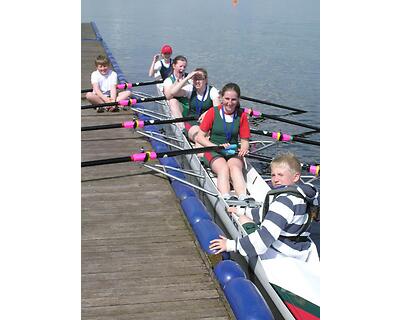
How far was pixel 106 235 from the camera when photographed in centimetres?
600

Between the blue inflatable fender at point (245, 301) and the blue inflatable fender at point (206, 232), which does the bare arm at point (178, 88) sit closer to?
the blue inflatable fender at point (206, 232)

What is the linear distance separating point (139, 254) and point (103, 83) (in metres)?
6.02

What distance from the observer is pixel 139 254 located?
557 cm

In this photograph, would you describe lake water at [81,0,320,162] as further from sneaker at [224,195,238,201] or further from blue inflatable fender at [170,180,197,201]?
sneaker at [224,195,238,201]

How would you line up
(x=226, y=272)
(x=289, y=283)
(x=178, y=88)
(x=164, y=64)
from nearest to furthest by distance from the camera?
(x=289, y=283)
(x=226, y=272)
(x=178, y=88)
(x=164, y=64)

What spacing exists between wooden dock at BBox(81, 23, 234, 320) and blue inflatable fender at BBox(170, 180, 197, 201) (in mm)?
117

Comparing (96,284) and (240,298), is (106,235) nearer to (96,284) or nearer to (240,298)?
(96,284)

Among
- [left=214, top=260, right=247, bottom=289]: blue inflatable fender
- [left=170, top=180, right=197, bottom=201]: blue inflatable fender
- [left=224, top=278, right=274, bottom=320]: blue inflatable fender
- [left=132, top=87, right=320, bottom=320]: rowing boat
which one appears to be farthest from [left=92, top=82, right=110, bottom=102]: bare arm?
[left=224, top=278, right=274, bottom=320]: blue inflatable fender

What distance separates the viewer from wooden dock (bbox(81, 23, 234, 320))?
464 centimetres

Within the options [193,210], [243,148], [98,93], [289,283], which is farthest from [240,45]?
[289,283]

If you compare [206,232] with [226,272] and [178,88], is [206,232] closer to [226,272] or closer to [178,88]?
[226,272]

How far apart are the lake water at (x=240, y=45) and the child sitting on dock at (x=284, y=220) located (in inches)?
266

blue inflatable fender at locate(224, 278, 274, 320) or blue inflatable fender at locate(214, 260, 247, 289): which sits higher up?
blue inflatable fender at locate(214, 260, 247, 289)
